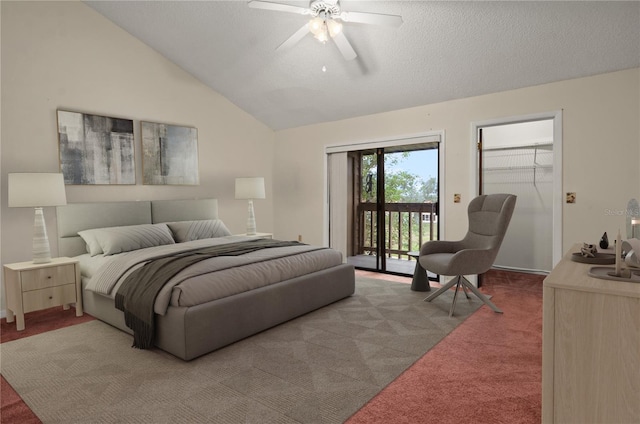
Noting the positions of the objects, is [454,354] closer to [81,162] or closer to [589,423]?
[589,423]

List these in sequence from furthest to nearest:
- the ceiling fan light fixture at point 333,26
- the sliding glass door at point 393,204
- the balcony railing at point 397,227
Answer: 1. the balcony railing at point 397,227
2. the sliding glass door at point 393,204
3. the ceiling fan light fixture at point 333,26

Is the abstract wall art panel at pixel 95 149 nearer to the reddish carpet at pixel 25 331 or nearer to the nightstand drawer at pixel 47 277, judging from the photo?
the nightstand drawer at pixel 47 277

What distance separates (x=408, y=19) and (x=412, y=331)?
8.98 ft

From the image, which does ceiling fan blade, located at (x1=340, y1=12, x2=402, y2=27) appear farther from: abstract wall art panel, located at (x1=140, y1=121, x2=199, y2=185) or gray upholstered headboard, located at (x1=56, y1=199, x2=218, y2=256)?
gray upholstered headboard, located at (x1=56, y1=199, x2=218, y2=256)

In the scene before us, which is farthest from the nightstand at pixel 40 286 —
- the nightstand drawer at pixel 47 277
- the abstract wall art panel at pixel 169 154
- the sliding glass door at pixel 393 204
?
the sliding glass door at pixel 393 204

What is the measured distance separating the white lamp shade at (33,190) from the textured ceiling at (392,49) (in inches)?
81.8

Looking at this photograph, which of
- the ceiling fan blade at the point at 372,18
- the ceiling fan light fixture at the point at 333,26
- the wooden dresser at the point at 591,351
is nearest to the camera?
the wooden dresser at the point at 591,351

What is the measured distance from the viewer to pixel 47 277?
3.21 meters

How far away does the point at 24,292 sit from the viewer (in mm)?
3082

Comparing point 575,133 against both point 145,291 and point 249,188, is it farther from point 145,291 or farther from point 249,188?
point 145,291

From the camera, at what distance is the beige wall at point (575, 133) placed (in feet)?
11.2

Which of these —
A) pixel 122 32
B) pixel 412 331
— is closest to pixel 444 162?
pixel 412 331

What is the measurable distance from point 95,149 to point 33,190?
105 cm

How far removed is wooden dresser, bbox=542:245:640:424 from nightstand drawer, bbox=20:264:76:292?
12.1 ft
